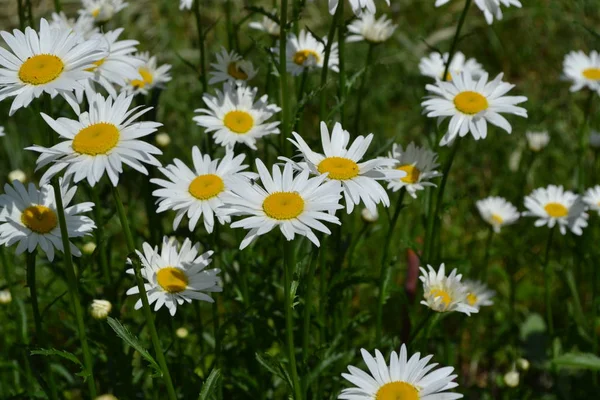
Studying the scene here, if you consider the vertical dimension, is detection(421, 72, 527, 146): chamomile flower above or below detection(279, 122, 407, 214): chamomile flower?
above

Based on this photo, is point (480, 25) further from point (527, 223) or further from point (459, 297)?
point (459, 297)

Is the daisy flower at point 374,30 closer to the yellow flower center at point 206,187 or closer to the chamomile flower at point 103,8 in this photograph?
the chamomile flower at point 103,8

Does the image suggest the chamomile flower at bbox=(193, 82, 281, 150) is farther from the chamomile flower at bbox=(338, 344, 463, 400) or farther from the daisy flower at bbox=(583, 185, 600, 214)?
the daisy flower at bbox=(583, 185, 600, 214)

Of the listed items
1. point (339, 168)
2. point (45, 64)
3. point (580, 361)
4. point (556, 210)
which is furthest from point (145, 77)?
point (580, 361)

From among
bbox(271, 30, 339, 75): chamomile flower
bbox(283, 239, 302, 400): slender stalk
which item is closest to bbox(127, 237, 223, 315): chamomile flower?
bbox(283, 239, 302, 400): slender stalk

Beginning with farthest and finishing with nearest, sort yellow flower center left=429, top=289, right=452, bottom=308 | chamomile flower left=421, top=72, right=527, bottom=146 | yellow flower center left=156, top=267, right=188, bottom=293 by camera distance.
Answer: chamomile flower left=421, top=72, right=527, bottom=146 < yellow flower center left=429, top=289, right=452, bottom=308 < yellow flower center left=156, top=267, right=188, bottom=293

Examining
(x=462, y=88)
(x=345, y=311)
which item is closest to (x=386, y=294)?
(x=345, y=311)
